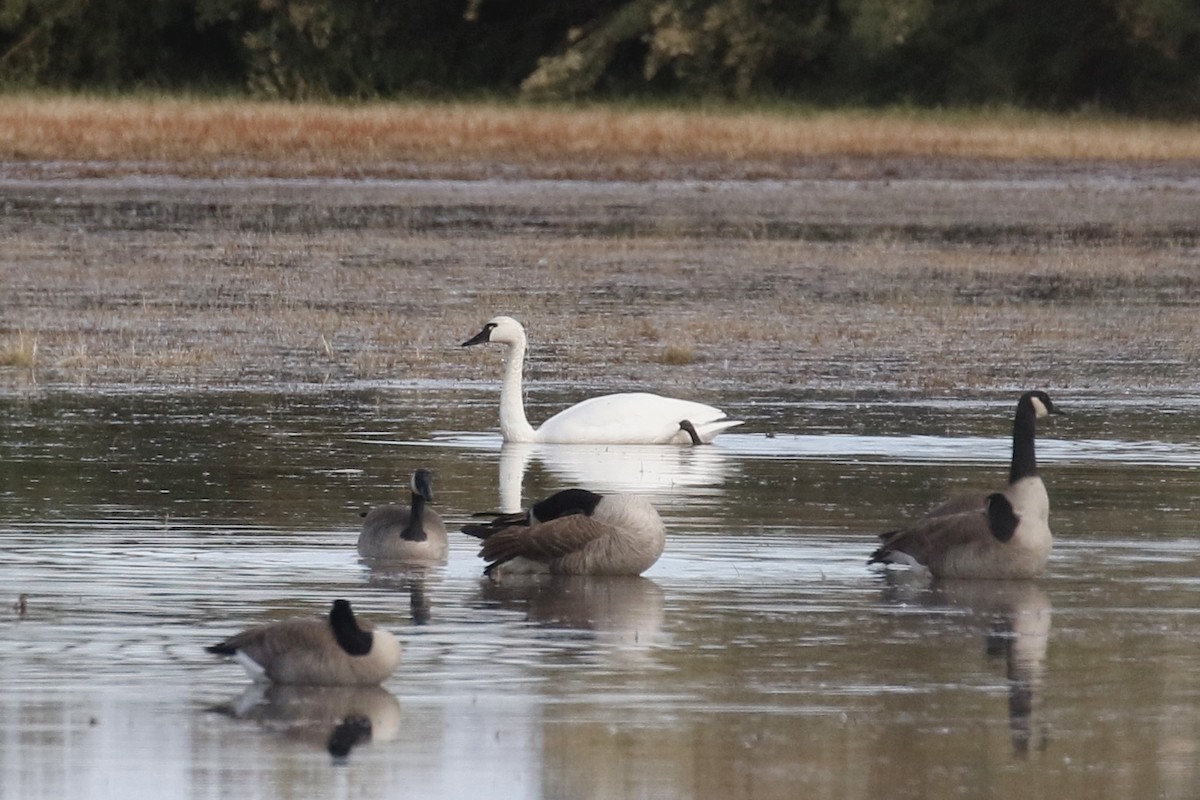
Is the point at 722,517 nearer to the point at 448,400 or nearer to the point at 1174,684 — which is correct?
the point at 1174,684

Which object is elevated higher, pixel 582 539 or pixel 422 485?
pixel 422 485

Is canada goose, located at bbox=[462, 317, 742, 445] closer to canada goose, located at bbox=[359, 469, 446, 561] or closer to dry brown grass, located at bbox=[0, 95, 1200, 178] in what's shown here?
canada goose, located at bbox=[359, 469, 446, 561]

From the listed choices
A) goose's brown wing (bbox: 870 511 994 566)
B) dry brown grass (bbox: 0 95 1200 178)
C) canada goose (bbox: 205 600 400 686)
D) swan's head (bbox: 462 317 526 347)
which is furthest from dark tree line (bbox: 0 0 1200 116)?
canada goose (bbox: 205 600 400 686)

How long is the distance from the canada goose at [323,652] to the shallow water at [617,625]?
8 cm

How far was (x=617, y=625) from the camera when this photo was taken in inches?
335

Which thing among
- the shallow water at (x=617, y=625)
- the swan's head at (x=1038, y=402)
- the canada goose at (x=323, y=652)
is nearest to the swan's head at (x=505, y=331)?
the shallow water at (x=617, y=625)

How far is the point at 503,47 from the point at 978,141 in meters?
19.0

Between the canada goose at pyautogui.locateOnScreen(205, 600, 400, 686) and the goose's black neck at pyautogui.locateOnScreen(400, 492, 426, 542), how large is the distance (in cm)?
206

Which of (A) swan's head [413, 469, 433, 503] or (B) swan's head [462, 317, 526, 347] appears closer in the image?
(A) swan's head [413, 469, 433, 503]

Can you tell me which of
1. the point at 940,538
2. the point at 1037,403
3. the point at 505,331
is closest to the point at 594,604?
the point at 940,538

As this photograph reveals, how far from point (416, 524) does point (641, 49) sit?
47012mm

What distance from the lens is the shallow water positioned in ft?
21.4

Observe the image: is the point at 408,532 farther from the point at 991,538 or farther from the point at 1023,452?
the point at 1023,452

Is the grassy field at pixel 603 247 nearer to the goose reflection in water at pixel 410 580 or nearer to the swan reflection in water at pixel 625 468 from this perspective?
the swan reflection in water at pixel 625 468
